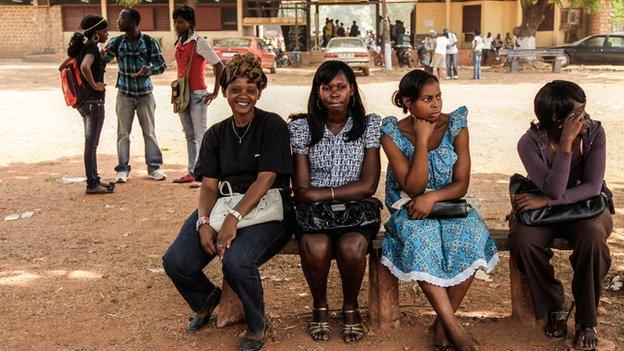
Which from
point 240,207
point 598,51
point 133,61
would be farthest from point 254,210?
point 598,51

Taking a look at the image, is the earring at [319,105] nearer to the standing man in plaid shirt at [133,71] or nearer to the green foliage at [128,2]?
the standing man in plaid shirt at [133,71]

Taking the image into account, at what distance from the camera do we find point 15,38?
34.3 meters

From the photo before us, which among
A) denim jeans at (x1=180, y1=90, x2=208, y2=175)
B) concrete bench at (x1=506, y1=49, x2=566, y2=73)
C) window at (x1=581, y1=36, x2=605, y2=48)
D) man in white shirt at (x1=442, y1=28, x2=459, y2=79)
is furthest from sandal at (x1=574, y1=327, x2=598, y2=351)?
window at (x1=581, y1=36, x2=605, y2=48)

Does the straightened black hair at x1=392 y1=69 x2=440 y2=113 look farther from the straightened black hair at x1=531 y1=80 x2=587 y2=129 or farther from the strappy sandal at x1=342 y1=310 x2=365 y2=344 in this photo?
the strappy sandal at x1=342 y1=310 x2=365 y2=344

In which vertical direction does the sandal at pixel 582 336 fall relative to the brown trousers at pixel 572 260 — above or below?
below

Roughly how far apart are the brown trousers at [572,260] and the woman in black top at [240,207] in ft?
4.10

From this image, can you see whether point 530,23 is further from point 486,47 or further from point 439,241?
point 439,241

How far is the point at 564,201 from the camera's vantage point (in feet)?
11.8

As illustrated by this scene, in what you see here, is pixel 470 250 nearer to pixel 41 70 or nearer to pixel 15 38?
pixel 41 70

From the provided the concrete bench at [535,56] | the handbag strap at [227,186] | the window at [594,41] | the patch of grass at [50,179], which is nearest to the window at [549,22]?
the window at [594,41]

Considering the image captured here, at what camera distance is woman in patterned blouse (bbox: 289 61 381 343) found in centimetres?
365

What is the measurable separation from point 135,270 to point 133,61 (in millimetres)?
3007

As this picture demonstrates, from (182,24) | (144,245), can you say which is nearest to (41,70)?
(182,24)

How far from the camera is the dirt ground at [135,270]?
148 inches
